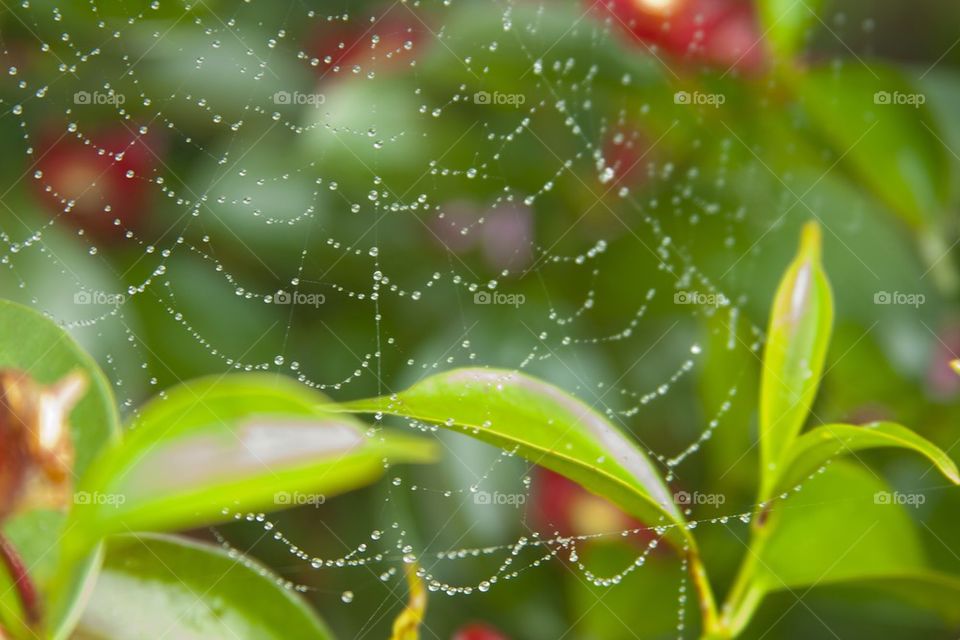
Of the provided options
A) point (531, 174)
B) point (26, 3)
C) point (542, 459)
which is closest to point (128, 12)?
point (26, 3)

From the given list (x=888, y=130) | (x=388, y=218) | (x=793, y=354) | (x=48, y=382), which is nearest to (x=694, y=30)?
(x=888, y=130)

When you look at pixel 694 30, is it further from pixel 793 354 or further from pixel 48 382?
pixel 48 382

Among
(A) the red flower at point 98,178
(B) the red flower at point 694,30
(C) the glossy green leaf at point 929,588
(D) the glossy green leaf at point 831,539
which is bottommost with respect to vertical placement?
(C) the glossy green leaf at point 929,588

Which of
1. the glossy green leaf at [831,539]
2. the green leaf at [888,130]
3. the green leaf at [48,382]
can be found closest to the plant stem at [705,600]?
the glossy green leaf at [831,539]

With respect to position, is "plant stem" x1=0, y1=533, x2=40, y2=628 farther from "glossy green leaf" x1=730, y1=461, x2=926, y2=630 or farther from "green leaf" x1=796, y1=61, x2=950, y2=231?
"green leaf" x1=796, y1=61, x2=950, y2=231

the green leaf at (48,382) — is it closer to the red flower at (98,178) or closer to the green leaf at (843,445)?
the green leaf at (843,445)

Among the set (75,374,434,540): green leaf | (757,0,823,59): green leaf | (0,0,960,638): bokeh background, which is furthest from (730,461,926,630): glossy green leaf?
(757,0,823,59): green leaf
